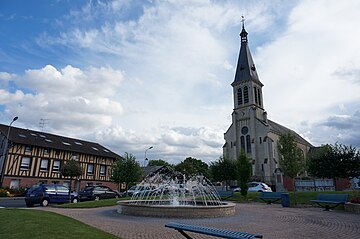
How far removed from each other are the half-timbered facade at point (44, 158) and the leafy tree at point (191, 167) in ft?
97.6

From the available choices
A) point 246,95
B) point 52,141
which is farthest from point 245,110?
point 52,141

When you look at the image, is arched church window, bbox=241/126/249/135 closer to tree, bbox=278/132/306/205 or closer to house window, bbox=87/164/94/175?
house window, bbox=87/164/94/175

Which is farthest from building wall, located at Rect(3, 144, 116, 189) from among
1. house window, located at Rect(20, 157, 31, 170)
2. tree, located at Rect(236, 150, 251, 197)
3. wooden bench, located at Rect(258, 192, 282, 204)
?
wooden bench, located at Rect(258, 192, 282, 204)

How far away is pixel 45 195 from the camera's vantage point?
16.8 meters

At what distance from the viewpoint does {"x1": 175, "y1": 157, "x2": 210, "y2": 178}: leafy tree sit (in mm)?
70044

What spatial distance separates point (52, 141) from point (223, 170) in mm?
23900

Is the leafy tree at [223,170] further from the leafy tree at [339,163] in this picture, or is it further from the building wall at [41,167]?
the building wall at [41,167]

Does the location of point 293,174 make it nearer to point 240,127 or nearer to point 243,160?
point 243,160

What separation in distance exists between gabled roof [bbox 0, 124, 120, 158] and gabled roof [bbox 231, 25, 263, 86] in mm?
29064

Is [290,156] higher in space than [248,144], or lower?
lower

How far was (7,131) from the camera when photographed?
3503 centimetres

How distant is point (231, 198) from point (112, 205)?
10.5m

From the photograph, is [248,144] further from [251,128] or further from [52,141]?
[52,141]

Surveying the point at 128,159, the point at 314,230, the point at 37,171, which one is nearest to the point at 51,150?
the point at 37,171
